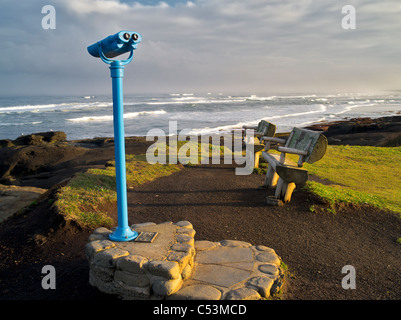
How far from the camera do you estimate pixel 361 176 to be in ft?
26.4

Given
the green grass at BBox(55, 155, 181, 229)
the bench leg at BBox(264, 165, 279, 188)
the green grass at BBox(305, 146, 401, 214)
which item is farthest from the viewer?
the bench leg at BBox(264, 165, 279, 188)

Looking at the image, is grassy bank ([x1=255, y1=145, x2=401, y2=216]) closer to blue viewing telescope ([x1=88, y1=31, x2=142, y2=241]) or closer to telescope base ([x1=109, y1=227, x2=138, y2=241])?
telescope base ([x1=109, y1=227, x2=138, y2=241])

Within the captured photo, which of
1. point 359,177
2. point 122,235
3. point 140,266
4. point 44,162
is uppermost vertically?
point 122,235

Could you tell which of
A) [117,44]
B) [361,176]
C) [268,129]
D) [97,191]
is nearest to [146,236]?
[117,44]

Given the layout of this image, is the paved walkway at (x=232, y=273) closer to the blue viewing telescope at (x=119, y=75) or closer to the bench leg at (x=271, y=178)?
the blue viewing telescope at (x=119, y=75)

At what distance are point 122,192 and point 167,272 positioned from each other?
112 centimetres

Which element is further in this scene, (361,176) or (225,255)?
(361,176)

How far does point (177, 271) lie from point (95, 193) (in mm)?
3415

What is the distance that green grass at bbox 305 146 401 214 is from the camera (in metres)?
5.91

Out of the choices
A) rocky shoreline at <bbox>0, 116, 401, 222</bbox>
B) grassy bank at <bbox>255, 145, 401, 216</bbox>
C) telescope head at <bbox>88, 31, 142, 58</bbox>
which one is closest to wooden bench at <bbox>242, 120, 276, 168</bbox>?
grassy bank at <bbox>255, 145, 401, 216</bbox>

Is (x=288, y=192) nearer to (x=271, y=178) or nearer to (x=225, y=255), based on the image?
(x=271, y=178)

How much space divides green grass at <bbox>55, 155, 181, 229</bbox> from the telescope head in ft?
8.41

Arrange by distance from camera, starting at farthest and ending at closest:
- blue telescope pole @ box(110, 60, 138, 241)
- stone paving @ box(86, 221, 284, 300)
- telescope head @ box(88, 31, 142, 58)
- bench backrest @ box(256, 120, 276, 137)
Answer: bench backrest @ box(256, 120, 276, 137), blue telescope pole @ box(110, 60, 138, 241), telescope head @ box(88, 31, 142, 58), stone paving @ box(86, 221, 284, 300)

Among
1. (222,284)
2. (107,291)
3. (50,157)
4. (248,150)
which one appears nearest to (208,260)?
(222,284)
